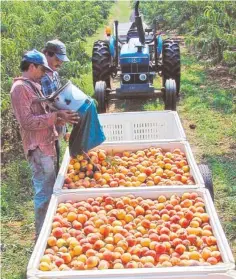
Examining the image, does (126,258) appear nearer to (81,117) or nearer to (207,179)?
(81,117)

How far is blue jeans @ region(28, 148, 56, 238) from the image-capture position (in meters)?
4.36

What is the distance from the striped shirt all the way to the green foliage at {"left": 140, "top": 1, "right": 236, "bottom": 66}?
5.16 metres

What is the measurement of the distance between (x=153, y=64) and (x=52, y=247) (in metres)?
6.01

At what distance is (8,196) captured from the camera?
575 cm

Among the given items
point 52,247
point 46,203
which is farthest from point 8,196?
point 52,247

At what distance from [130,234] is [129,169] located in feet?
3.90

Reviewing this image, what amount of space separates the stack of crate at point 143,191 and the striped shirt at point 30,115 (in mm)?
328

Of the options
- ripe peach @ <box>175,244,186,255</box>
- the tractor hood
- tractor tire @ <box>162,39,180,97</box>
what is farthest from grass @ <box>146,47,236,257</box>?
ripe peach @ <box>175,244,186,255</box>

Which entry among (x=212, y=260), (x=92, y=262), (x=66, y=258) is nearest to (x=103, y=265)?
(x=92, y=262)

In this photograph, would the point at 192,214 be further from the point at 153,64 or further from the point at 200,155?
the point at 153,64

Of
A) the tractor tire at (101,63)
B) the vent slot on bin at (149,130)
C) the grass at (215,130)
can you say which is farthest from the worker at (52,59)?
the tractor tire at (101,63)

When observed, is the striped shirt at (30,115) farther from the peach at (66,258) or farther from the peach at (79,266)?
the peach at (79,266)

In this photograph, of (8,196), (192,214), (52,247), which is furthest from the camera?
(8,196)

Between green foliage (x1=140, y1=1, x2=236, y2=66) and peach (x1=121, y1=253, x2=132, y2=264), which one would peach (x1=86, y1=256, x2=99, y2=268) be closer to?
peach (x1=121, y1=253, x2=132, y2=264)
